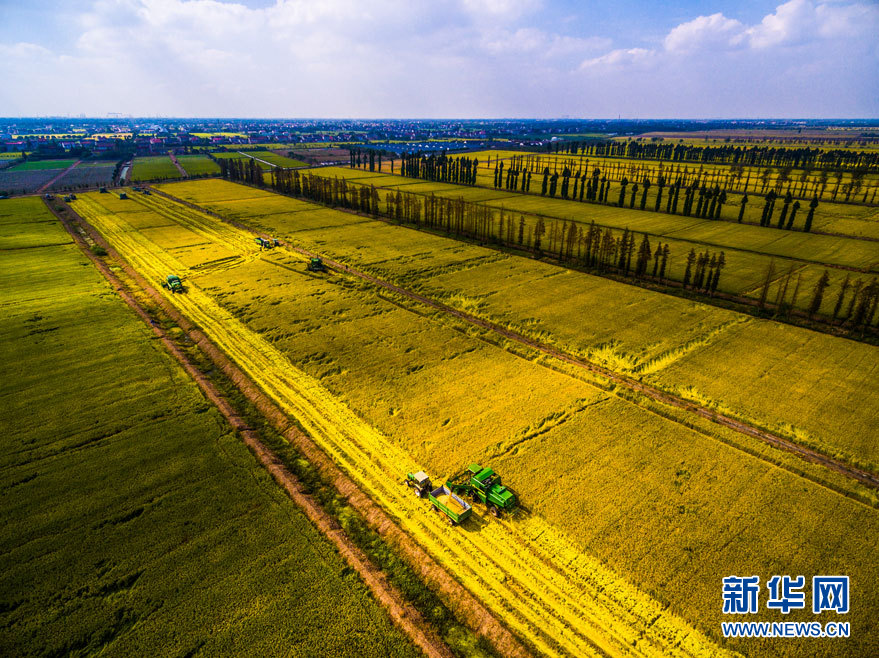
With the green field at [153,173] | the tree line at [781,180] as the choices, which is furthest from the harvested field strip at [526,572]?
the green field at [153,173]

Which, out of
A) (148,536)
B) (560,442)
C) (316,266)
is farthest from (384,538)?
(316,266)

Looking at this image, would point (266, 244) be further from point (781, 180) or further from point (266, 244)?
point (781, 180)

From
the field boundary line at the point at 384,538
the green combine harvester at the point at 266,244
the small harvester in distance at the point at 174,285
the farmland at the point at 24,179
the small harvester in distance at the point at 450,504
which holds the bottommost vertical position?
the field boundary line at the point at 384,538

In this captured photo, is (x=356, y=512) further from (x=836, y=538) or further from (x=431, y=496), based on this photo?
(x=836, y=538)

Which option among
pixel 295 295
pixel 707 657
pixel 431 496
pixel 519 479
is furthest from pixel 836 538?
pixel 295 295

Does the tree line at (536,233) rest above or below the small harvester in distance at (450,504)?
above

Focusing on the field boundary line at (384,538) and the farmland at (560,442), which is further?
the farmland at (560,442)

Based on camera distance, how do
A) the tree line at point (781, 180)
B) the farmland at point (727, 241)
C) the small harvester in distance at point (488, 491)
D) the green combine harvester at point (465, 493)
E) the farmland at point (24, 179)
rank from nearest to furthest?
the green combine harvester at point (465, 493), the small harvester in distance at point (488, 491), the farmland at point (727, 241), the tree line at point (781, 180), the farmland at point (24, 179)

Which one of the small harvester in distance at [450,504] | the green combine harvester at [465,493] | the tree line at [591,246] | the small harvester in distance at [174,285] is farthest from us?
the small harvester in distance at [174,285]

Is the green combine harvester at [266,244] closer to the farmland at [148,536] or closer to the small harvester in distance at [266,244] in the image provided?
the small harvester in distance at [266,244]
